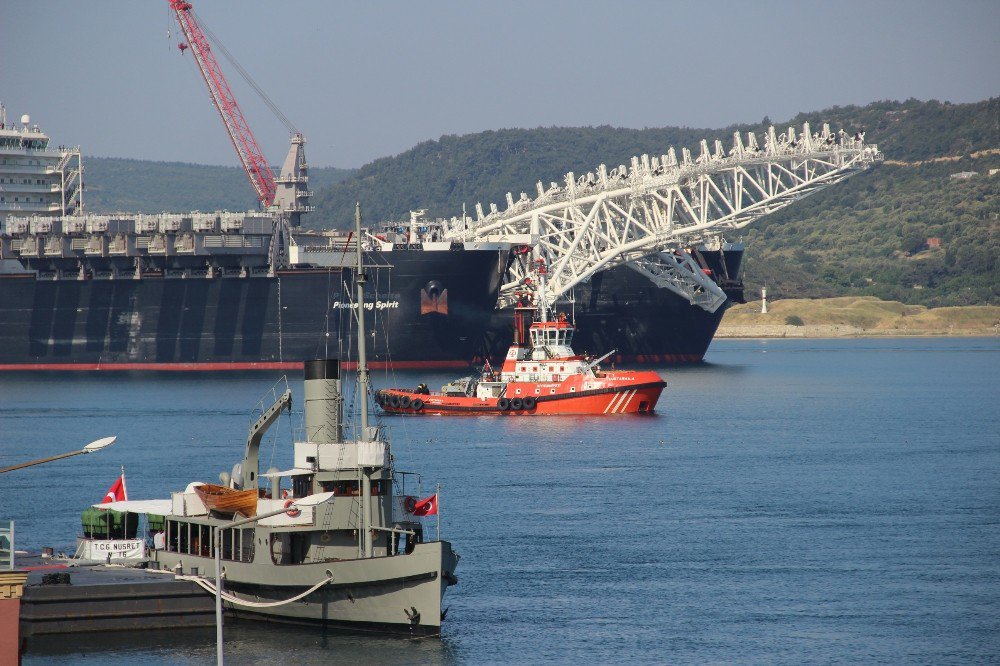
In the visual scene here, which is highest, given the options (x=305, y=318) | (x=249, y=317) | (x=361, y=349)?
(x=249, y=317)

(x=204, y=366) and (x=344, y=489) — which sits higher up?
(x=204, y=366)

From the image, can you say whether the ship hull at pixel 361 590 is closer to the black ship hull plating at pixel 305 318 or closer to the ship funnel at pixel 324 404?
the ship funnel at pixel 324 404

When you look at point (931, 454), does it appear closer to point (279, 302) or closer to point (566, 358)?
point (566, 358)

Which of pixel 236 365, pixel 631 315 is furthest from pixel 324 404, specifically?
pixel 631 315

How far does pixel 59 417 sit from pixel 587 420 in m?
25.1

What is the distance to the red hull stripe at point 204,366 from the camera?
100 metres

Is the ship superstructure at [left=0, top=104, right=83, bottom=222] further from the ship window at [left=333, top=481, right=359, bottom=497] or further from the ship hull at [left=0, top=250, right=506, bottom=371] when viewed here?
the ship window at [left=333, top=481, right=359, bottom=497]

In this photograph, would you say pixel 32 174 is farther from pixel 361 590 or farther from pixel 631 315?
pixel 361 590

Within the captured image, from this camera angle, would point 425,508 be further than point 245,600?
Yes

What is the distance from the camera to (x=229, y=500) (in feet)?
99.5

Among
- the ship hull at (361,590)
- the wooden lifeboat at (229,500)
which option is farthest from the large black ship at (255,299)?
the ship hull at (361,590)

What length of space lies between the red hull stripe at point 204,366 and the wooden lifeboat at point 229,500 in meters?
66.0

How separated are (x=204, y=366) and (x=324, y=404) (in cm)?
7444

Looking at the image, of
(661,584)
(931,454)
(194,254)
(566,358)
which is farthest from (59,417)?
(661,584)
